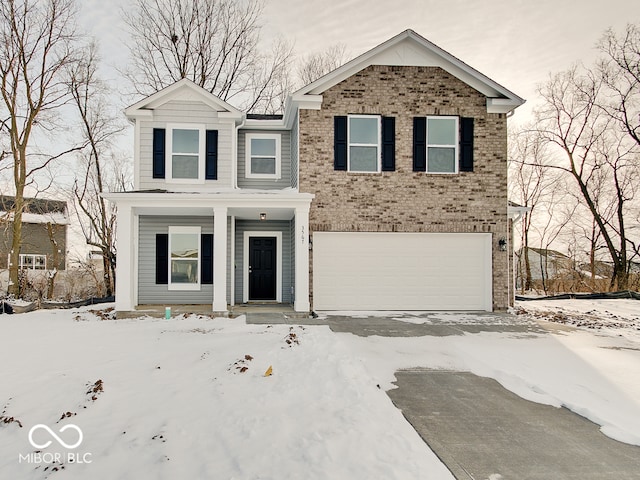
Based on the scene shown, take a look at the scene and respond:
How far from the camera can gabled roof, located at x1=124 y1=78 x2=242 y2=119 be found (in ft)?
36.8

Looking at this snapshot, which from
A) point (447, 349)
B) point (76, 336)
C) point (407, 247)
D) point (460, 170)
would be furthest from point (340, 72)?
point (76, 336)

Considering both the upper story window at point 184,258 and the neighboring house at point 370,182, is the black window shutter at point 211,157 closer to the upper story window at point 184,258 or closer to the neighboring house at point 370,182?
the neighboring house at point 370,182

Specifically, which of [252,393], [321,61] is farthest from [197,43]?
[252,393]

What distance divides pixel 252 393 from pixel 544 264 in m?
22.1

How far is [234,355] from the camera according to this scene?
6332mm

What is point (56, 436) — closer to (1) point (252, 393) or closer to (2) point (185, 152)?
(1) point (252, 393)

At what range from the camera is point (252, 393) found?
477 centimetres

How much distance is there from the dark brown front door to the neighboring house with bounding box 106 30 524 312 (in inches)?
30.2

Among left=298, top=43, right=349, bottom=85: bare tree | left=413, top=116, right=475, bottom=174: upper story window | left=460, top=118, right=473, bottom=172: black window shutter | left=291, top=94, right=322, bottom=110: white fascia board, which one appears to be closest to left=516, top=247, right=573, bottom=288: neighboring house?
left=460, top=118, right=473, bottom=172: black window shutter

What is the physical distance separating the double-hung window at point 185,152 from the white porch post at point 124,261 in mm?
2039

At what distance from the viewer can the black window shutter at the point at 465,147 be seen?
11078 mm

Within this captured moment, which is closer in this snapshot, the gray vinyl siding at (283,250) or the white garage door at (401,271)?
the white garage door at (401,271)

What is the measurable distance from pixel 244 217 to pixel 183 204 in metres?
2.15

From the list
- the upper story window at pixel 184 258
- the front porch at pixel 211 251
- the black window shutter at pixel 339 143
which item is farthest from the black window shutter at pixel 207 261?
the black window shutter at pixel 339 143
